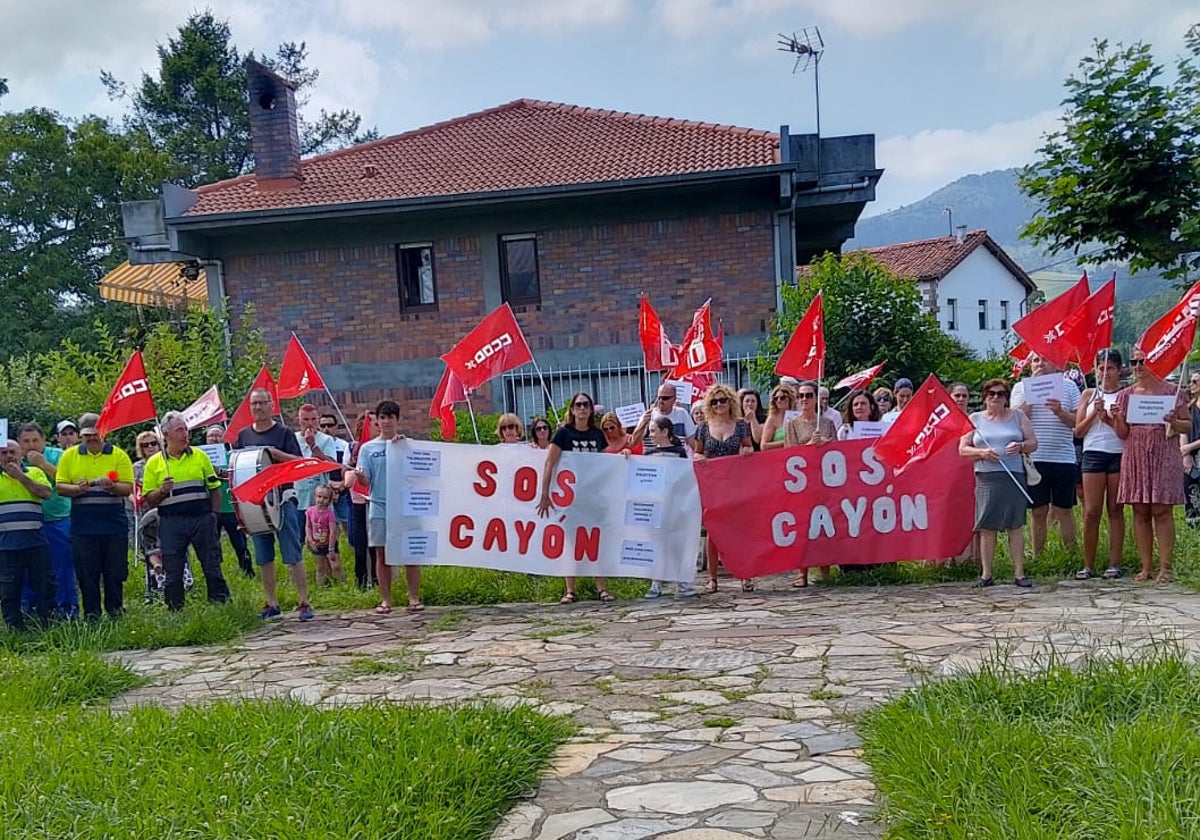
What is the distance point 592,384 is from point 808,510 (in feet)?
33.6

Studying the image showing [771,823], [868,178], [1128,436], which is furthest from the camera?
[868,178]

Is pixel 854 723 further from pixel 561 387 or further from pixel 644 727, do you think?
pixel 561 387

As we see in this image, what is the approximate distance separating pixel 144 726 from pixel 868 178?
17.3m

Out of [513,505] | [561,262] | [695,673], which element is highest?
[561,262]

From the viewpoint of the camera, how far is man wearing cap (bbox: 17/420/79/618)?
961cm

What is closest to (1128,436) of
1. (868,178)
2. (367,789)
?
(367,789)

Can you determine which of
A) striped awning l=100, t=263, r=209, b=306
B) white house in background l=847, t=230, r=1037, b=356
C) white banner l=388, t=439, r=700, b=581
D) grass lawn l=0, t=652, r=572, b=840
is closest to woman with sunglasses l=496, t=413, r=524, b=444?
white banner l=388, t=439, r=700, b=581

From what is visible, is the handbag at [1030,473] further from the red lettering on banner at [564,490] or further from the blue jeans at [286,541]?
the blue jeans at [286,541]

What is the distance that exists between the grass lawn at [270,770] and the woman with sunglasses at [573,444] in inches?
173

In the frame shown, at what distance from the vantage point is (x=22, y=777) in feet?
15.7

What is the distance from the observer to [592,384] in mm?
20109

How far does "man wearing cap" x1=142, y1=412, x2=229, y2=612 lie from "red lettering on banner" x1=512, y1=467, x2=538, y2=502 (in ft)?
8.65

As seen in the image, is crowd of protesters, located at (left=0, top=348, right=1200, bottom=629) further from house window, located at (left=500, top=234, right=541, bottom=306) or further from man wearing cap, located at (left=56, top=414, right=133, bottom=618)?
house window, located at (left=500, top=234, right=541, bottom=306)

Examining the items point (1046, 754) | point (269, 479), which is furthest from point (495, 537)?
point (1046, 754)
